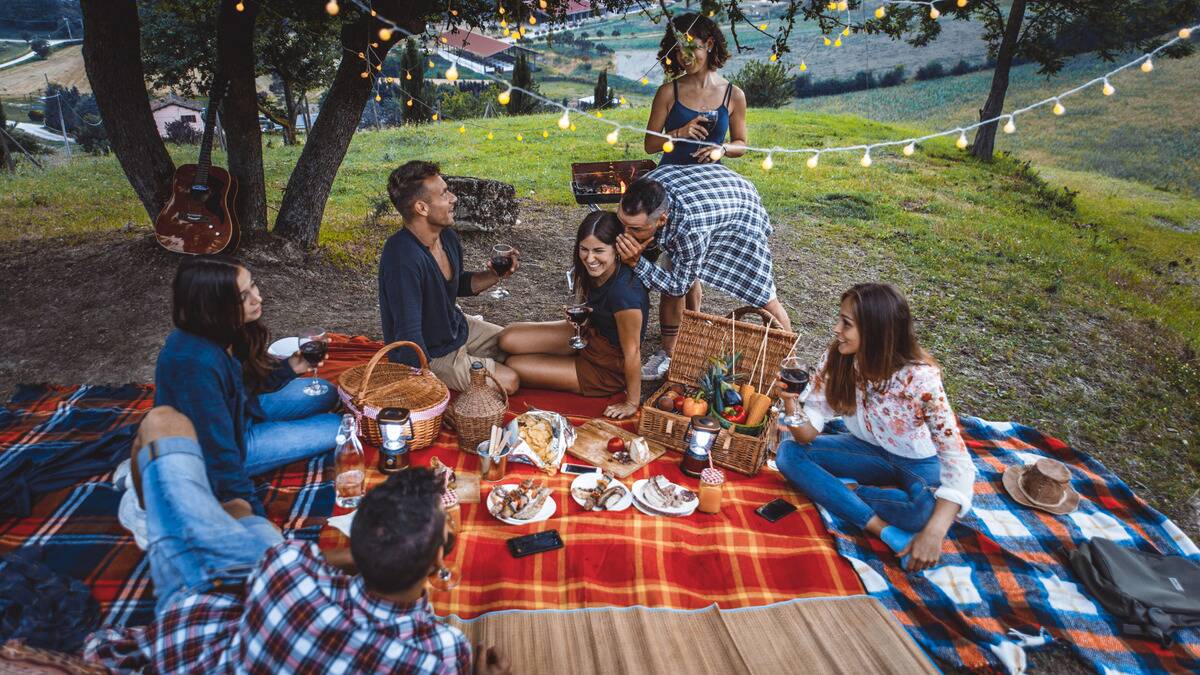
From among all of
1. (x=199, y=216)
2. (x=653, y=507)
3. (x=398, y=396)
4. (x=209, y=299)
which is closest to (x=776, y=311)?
(x=653, y=507)

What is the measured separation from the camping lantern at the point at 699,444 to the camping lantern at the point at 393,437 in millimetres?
1575

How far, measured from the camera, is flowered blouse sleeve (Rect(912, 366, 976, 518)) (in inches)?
117

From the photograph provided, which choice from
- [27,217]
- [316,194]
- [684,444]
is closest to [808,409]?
[684,444]

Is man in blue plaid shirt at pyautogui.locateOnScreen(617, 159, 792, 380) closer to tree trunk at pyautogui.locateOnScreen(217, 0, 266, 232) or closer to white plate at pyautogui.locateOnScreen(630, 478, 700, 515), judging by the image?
Answer: white plate at pyautogui.locateOnScreen(630, 478, 700, 515)

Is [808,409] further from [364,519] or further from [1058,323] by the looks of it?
[1058,323]

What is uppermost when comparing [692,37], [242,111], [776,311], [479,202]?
[692,37]

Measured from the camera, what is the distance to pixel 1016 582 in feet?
9.96

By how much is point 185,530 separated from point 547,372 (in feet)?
8.29

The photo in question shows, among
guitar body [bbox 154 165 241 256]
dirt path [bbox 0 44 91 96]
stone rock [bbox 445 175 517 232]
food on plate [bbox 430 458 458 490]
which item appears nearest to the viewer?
food on plate [bbox 430 458 458 490]

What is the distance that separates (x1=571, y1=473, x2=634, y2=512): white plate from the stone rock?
5.16 m

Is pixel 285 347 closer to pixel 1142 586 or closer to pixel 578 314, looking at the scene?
pixel 578 314

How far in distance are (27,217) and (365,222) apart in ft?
13.7

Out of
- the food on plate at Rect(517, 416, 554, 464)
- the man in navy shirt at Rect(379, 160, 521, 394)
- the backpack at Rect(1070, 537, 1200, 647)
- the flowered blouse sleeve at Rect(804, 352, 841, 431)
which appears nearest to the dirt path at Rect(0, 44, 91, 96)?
the man in navy shirt at Rect(379, 160, 521, 394)

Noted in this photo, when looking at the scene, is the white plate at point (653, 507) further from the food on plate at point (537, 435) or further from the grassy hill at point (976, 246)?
the grassy hill at point (976, 246)
